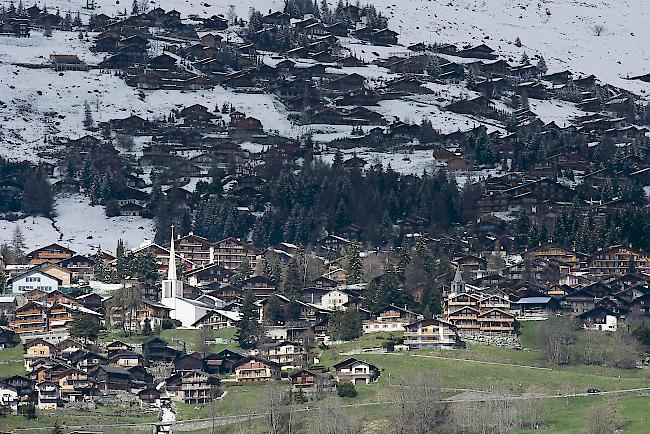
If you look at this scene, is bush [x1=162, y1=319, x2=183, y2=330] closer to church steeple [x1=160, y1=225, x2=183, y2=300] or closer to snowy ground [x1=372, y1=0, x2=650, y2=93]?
church steeple [x1=160, y1=225, x2=183, y2=300]

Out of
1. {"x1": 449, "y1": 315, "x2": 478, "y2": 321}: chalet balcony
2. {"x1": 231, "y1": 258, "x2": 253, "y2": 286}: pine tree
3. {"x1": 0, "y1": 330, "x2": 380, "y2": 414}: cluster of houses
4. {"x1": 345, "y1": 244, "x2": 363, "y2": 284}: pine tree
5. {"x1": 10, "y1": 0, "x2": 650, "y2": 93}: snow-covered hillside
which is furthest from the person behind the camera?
{"x1": 10, "y1": 0, "x2": 650, "y2": 93}: snow-covered hillside

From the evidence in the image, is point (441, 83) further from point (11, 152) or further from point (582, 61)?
point (11, 152)

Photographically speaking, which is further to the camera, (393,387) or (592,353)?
(592,353)

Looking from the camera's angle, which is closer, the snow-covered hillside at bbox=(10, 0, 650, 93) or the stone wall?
the stone wall

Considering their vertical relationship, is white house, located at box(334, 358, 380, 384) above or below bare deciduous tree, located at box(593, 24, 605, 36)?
below

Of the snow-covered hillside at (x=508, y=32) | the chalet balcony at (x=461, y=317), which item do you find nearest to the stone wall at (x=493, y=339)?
the chalet balcony at (x=461, y=317)

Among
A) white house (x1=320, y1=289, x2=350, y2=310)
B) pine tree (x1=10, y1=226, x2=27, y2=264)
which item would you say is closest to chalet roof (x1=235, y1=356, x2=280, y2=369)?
white house (x1=320, y1=289, x2=350, y2=310)

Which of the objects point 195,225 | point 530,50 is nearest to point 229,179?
point 195,225

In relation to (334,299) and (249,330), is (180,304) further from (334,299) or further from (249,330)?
(334,299)
